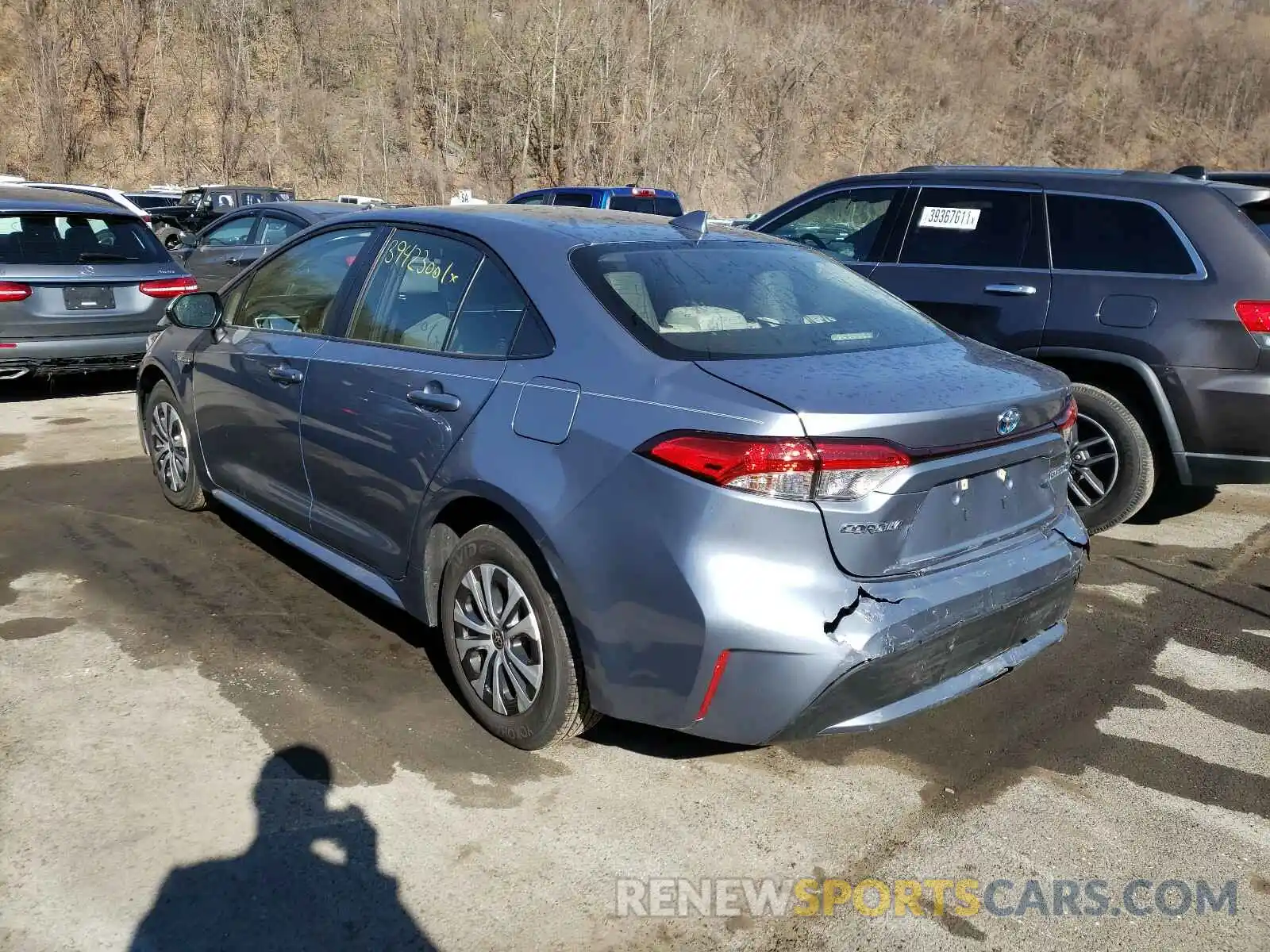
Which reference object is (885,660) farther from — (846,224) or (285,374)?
(846,224)

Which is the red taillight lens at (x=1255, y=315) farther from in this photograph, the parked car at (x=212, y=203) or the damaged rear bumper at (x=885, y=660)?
the parked car at (x=212, y=203)

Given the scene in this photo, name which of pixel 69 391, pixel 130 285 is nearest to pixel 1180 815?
pixel 130 285

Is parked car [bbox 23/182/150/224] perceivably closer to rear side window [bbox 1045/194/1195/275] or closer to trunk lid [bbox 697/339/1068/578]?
rear side window [bbox 1045/194/1195/275]

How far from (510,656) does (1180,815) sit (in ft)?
6.73

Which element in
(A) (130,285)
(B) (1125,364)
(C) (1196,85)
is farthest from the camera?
(C) (1196,85)

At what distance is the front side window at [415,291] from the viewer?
371 centimetres

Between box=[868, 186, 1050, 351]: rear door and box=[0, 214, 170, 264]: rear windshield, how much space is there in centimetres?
599

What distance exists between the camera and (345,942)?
8.39 feet

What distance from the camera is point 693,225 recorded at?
3.95 meters

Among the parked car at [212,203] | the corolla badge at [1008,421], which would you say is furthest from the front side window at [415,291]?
the parked car at [212,203]

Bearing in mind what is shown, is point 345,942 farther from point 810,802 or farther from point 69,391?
point 69,391

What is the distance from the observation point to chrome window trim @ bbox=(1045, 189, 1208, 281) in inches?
208

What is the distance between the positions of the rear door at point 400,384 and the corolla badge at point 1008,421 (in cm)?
149

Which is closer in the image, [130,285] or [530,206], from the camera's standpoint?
[530,206]
